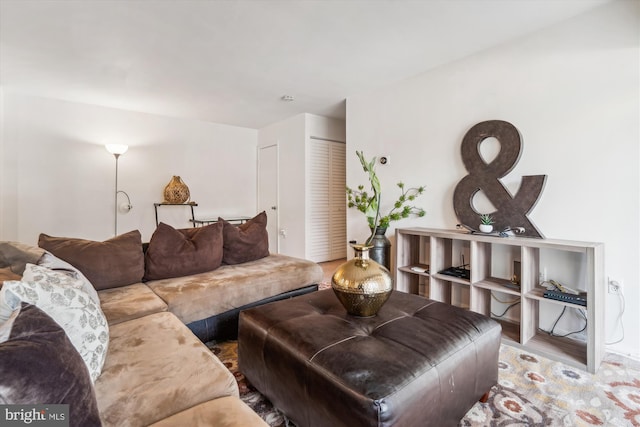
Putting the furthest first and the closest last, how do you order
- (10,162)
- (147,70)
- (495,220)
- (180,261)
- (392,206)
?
(10,162), (392,206), (147,70), (495,220), (180,261)

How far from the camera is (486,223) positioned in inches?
96.0

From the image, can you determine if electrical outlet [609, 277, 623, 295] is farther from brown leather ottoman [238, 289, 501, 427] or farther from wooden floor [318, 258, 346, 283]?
wooden floor [318, 258, 346, 283]

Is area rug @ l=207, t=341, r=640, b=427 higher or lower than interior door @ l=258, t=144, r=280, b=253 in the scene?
lower

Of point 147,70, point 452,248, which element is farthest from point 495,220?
point 147,70

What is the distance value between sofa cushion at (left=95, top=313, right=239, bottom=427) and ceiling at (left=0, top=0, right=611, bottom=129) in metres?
2.06

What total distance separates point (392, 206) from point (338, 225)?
1772 mm

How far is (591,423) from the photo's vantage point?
54.4 inches

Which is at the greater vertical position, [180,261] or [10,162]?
[10,162]

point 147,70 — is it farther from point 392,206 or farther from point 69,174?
point 392,206

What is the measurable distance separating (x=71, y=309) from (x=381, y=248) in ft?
8.27

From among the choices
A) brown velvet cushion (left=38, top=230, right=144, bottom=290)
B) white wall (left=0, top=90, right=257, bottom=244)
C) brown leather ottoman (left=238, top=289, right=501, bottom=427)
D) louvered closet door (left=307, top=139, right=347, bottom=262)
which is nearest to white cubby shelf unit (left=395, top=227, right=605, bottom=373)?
brown leather ottoman (left=238, top=289, right=501, bottom=427)

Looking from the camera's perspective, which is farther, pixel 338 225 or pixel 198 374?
pixel 338 225

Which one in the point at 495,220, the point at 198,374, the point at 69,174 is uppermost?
the point at 69,174

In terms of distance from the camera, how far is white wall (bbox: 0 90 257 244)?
144 inches
